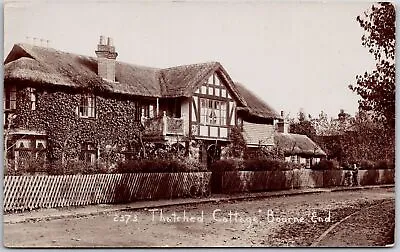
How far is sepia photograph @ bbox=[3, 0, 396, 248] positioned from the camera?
4.98m

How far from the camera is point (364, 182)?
528 cm

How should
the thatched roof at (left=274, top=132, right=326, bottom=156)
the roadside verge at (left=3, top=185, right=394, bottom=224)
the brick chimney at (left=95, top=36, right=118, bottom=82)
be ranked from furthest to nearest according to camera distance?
the thatched roof at (left=274, top=132, right=326, bottom=156)
the brick chimney at (left=95, top=36, right=118, bottom=82)
the roadside verge at (left=3, top=185, right=394, bottom=224)

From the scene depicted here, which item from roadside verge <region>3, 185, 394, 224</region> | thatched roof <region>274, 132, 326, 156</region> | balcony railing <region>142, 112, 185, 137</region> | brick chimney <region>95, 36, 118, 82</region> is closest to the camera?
roadside verge <region>3, 185, 394, 224</region>

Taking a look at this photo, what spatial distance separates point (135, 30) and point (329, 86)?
1292 mm

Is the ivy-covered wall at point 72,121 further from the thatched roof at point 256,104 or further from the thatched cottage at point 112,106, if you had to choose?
the thatched roof at point 256,104

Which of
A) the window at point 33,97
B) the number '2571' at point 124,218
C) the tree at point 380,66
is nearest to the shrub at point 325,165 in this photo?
the tree at point 380,66

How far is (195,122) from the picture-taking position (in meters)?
5.23

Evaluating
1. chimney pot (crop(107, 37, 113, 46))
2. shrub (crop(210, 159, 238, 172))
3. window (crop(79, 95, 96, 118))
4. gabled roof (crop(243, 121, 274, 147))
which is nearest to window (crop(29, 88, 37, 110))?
window (crop(79, 95, 96, 118))

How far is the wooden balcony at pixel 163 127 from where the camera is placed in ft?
16.9

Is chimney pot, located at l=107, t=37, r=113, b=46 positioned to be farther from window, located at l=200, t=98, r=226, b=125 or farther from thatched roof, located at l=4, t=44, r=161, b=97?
window, located at l=200, t=98, r=226, b=125

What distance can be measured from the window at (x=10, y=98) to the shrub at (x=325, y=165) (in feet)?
6.44

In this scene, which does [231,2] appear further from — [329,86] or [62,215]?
[62,215]

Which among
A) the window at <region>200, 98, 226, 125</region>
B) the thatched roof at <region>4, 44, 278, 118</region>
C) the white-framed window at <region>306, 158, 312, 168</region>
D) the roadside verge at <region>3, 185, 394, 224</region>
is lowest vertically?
the roadside verge at <region>3, 185, 394, 224</region>

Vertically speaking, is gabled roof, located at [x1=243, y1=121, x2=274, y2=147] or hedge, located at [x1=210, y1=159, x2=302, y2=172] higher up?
gabled roof, located at [x1=243, y1=121, x2=274, y2=147]
